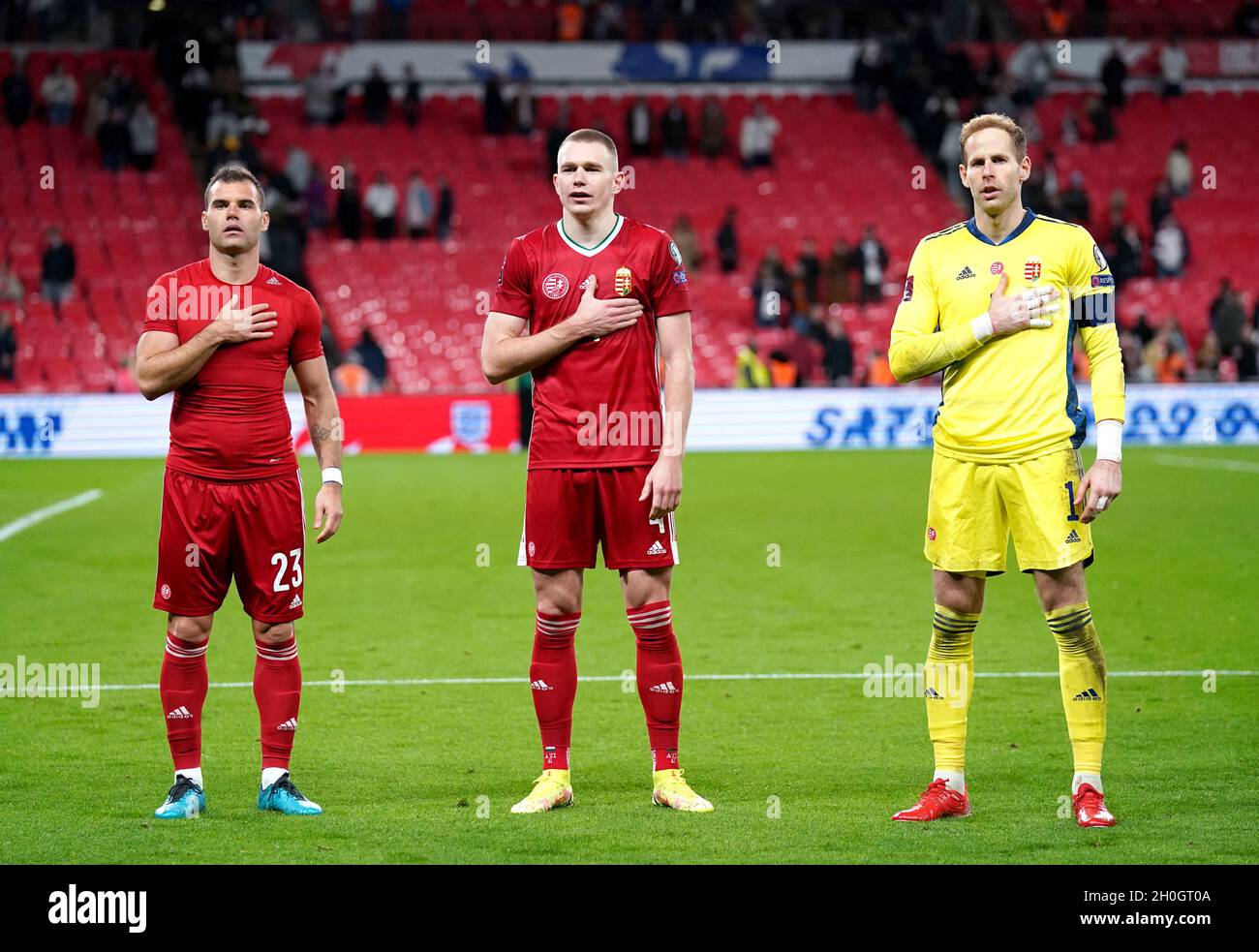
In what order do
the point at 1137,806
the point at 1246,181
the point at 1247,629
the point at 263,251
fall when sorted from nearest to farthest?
1. the point at 1137,806
2. the point at 1247,629
3. the point at 263,251
4. the point at 1246,181

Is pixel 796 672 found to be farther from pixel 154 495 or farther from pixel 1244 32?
pixel 1244 32

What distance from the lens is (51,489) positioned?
18531 mm

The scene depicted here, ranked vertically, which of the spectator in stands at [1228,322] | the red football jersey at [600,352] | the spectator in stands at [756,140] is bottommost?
the red football jersey at [600,352]

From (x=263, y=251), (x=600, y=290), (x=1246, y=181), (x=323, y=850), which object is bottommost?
(x=323, y=850)

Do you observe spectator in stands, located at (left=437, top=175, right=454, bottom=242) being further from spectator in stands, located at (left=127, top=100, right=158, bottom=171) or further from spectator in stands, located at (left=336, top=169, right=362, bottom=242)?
spectator in stands, located at (left=127, top=100, right=158, bottom=171)

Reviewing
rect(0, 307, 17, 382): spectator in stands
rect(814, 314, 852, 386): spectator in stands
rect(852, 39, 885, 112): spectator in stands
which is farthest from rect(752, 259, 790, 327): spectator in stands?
rect(0, 307, 17, 382): spectator in stands

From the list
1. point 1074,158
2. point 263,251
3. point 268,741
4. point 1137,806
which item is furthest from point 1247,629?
point 1074,158

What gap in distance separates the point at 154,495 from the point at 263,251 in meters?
10.2

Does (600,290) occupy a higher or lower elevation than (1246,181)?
lower

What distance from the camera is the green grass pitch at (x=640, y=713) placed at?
17.9 ft

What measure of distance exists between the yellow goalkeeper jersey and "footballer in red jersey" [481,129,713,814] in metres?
0.85

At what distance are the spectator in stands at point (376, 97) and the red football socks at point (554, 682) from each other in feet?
91.9

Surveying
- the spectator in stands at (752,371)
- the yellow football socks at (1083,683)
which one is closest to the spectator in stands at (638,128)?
the spectator in stands at (752,371)

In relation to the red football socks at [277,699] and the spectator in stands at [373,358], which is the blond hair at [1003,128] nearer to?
the red football socks at [277,699]
